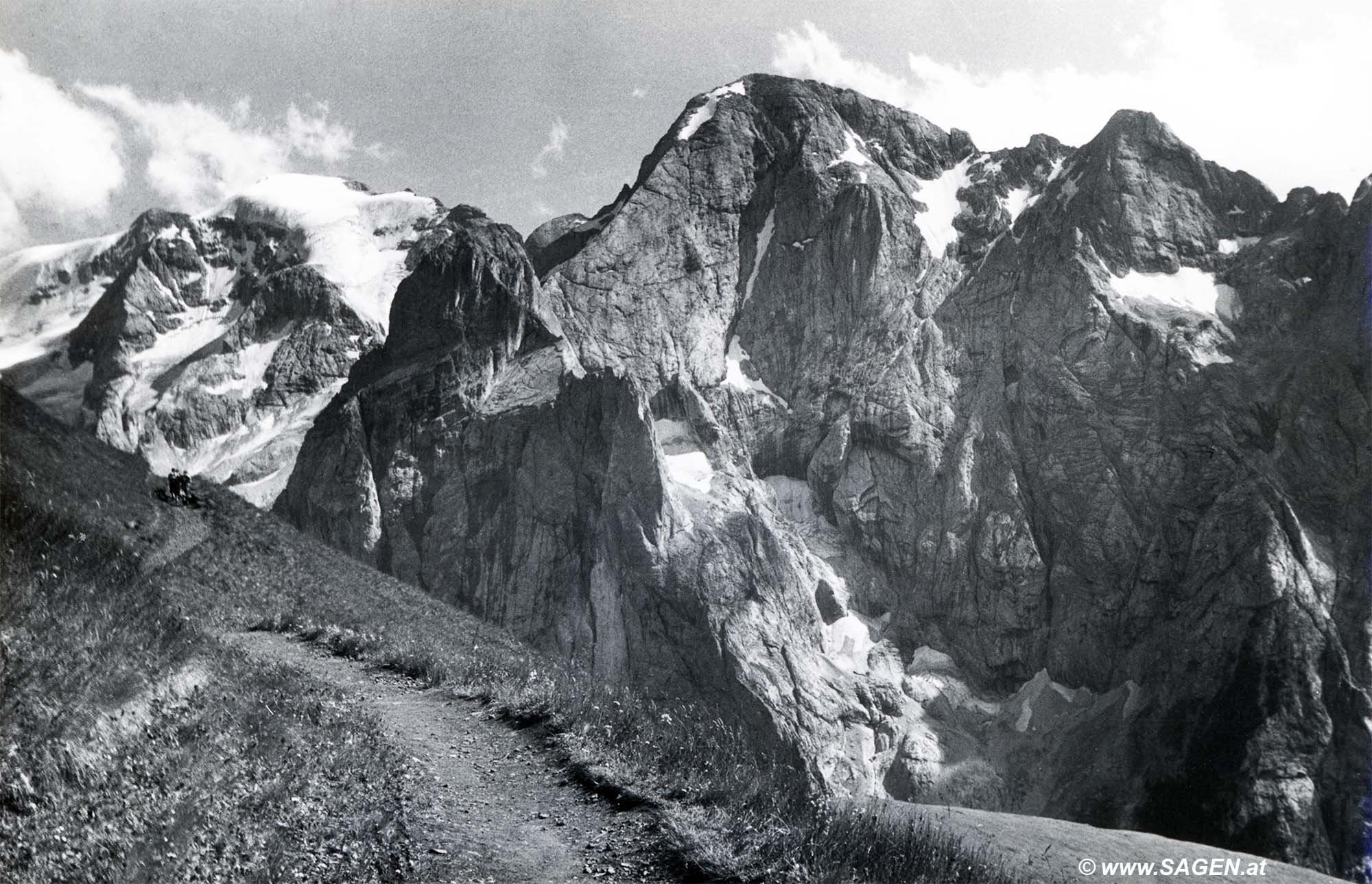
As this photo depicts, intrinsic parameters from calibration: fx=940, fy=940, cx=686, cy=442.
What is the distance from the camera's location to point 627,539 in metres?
94.9

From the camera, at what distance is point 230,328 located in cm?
14150

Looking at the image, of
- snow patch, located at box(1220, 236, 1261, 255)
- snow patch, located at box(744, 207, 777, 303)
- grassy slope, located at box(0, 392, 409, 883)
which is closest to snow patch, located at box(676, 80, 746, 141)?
snow patch, located at box(744, 207, 777, 303)

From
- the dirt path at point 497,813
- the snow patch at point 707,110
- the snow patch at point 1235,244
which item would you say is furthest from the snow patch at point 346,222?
the dirt path at point 497,813

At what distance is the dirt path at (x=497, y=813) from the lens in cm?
729

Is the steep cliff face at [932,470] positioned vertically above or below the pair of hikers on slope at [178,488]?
above

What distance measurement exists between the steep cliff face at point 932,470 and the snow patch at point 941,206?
5.72ft

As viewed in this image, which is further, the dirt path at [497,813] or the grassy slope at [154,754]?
the dirt path at [497,813]

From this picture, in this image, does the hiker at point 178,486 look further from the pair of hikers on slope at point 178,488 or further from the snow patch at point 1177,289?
the snow patch at point 1177,289

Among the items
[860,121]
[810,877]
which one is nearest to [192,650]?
[810,877]

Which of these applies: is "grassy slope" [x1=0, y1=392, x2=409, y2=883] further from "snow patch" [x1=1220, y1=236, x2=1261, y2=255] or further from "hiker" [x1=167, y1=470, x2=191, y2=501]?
"snow patch" [x1=1220, y1=236, x2=1261, y2=255]

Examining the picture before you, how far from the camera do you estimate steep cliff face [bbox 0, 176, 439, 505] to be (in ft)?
418

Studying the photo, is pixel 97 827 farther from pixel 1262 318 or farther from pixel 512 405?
pixel 1262 318

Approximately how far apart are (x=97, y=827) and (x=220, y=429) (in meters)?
136

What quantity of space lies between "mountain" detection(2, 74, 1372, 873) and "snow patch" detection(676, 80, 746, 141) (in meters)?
2.40
